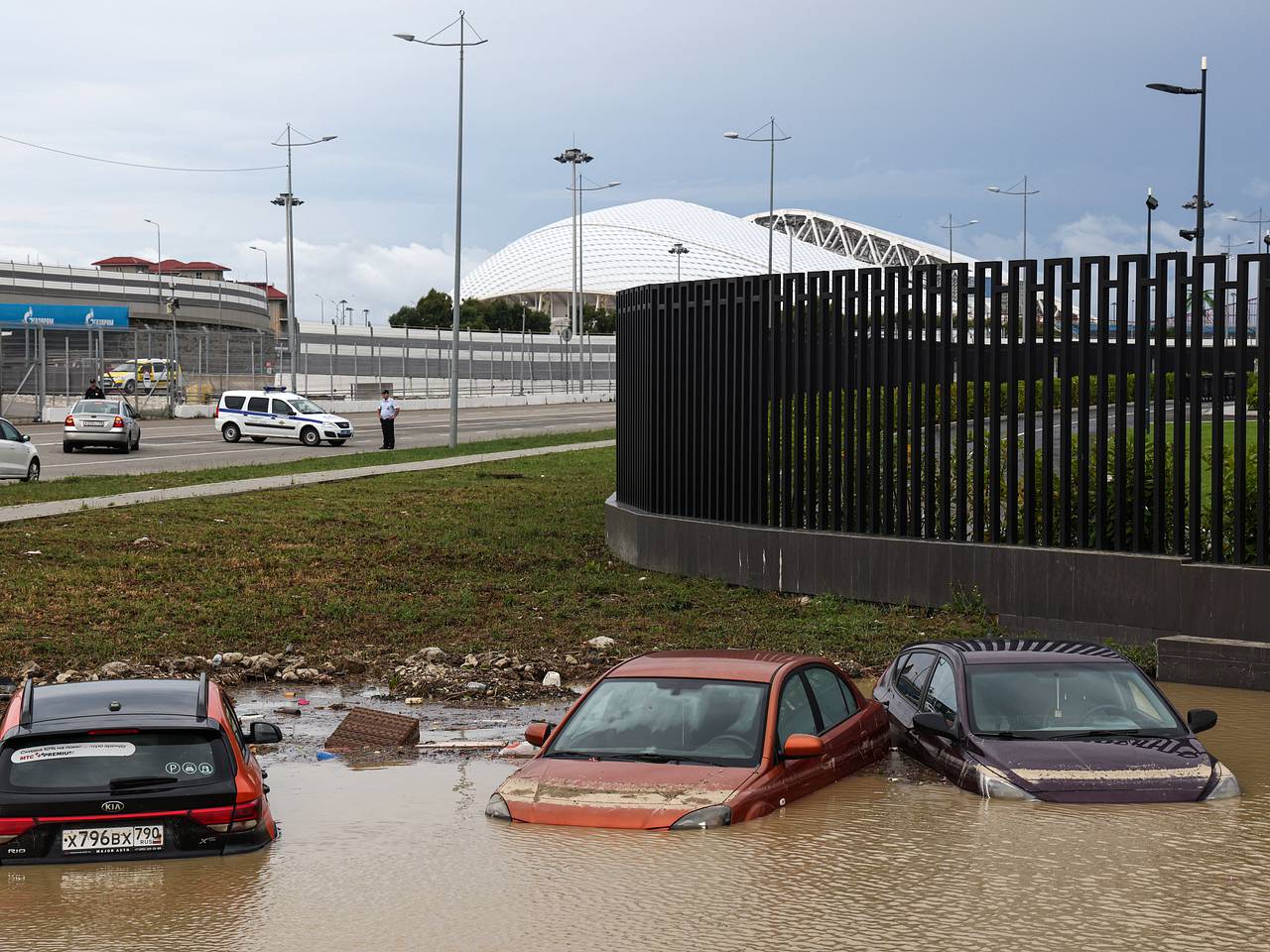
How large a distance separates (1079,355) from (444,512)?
11.8 m

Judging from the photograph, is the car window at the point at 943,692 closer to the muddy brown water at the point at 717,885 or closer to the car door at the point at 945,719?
the car door at the point at 945,719

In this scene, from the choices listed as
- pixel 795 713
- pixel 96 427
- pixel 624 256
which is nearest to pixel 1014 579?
pixel 795 713

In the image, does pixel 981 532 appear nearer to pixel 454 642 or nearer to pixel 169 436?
pixel 454 642

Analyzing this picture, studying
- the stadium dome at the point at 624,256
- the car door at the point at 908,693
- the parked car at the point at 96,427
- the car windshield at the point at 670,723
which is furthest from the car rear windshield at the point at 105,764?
the stadium dome at the point at 624,256

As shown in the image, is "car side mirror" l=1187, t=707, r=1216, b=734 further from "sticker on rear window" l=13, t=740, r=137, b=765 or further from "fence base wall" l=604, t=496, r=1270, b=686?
"sticker on rear window" l=13, t=740, r=137, b=765

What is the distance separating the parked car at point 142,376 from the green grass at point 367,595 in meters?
36.4

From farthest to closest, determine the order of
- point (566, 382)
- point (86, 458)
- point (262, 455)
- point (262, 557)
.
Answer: point (566, 382) → point (262, 455) → point (86, 458) → point (262, 557)

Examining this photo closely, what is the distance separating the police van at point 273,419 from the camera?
43781mm

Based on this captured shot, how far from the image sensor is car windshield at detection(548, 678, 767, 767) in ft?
26.0

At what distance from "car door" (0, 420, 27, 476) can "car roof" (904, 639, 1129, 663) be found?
77.1ft

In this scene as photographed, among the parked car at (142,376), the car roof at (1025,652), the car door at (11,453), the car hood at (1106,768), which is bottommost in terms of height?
the car hood at (1106,768)

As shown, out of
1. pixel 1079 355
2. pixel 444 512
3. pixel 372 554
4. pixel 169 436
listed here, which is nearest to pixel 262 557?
pixel 372 554

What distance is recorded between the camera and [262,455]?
3878cm

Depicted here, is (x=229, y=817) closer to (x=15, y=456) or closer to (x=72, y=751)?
(x=72, y=751)
